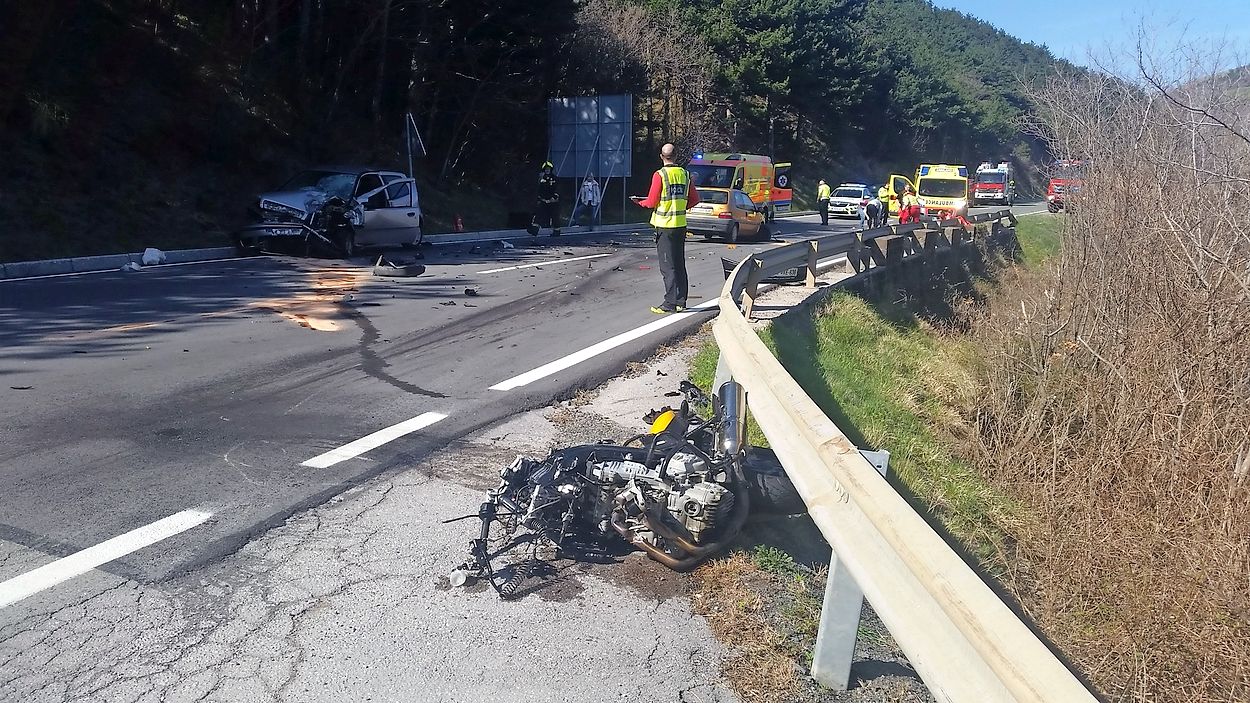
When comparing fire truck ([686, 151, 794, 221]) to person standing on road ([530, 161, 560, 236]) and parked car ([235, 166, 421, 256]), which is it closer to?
person standing on road ([530, 161, 560, 236])

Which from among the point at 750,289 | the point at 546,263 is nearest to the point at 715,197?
the point at 546,263

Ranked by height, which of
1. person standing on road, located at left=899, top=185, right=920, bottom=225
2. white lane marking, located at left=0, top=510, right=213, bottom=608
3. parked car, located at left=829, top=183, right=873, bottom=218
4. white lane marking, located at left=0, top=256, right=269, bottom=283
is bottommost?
parked car, located at left=829, top=183, right=873, bottom=218

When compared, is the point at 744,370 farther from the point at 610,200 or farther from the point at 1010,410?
the point at 610,200

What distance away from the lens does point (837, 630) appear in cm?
324

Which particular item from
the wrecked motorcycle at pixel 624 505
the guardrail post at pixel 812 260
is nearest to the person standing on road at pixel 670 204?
the guardrail post at pixel 812 260

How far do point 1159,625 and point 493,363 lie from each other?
5240 mm

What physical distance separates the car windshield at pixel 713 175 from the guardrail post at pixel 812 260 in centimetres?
1793

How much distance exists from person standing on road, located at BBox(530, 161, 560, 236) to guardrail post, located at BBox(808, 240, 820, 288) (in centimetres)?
1350

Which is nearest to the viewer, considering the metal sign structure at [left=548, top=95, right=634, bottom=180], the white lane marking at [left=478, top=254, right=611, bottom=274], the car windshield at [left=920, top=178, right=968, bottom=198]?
the white lane marking at [left=478, top=254, right=611, bottom=274]

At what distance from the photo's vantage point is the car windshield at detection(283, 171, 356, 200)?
17.9 m

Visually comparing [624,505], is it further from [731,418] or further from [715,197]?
[715,197]

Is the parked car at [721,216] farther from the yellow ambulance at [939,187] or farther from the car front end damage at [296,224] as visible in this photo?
the yellow ambulance at [939,187]

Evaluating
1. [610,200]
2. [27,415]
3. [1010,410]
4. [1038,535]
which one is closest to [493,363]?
[27,415]

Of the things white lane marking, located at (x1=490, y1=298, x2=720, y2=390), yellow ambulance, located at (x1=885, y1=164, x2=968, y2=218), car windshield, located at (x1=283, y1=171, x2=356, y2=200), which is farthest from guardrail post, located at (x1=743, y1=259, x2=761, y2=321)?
yellow ambulance, located at (x1=885, y1=164, x2=968, y2=218)
